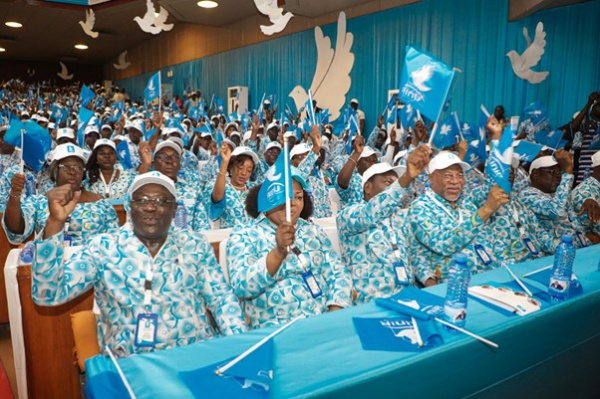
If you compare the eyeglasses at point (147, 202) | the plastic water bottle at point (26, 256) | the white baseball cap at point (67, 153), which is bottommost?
the plastic water bottle at point (26, 256)

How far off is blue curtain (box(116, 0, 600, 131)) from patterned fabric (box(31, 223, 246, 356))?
335 inches

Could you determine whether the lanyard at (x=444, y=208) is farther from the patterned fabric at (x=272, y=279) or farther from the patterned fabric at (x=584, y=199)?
the patterned fabric at (x=584, y=199)

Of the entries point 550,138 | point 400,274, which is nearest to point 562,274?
point 400,274

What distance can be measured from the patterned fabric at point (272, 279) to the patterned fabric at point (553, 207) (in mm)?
2206

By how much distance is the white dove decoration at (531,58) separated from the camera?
844cm

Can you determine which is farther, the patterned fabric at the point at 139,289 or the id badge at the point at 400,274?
the id badge at the point at 400,274

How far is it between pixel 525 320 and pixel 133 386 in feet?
4.70

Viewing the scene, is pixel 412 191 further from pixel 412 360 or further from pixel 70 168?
pixel 412 360

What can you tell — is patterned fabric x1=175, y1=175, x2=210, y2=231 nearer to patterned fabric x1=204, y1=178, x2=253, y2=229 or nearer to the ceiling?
patterned fabric x1=204, y1=178, x2=253, y2=229

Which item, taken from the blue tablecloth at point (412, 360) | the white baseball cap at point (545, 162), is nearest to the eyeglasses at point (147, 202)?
the blue tablecloth at point (412, 360)

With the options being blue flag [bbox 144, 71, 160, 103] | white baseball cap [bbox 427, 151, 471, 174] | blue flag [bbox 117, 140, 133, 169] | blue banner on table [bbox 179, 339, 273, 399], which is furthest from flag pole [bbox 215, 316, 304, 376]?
blue flag [bbox 144, 71, 160, 103]

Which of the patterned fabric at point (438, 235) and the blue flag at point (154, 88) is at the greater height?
the blue flag at point (154, 88)

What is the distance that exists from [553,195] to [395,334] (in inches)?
118

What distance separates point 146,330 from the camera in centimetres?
198
